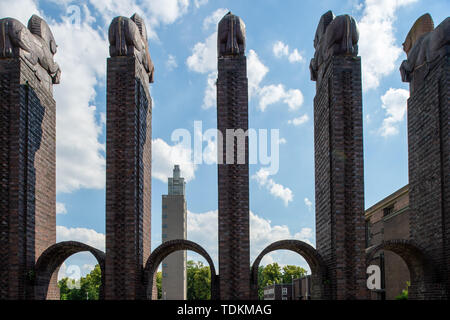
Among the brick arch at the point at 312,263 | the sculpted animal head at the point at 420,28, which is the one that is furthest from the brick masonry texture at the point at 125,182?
the sculpted animal head at the point at 420,28

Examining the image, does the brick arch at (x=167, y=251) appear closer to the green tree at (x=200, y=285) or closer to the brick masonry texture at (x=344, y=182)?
the brick masonry texture at (x=344, y=182)

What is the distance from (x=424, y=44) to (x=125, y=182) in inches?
465

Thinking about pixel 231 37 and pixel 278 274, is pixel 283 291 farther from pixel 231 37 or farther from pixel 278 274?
pixel 231 37

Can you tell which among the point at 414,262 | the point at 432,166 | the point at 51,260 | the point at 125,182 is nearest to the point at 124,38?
the point at 125,182

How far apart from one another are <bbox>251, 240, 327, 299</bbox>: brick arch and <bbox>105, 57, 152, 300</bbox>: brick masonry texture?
149 inches

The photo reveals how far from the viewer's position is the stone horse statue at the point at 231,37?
58.2ft

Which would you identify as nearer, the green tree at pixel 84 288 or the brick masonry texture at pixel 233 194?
the brick masonry texture at pixel 233 194

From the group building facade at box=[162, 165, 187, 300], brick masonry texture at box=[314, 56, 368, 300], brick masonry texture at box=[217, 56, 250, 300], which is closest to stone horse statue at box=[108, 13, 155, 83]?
brick masonry texture at box=[217, 56, 250, 300]

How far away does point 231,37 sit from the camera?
1777 centimetres

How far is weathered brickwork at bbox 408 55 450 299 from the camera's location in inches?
655

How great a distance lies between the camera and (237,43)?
17.9 m

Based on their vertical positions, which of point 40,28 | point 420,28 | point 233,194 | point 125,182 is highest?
point 420,28

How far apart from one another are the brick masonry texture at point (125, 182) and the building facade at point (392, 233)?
17123 millimetres
